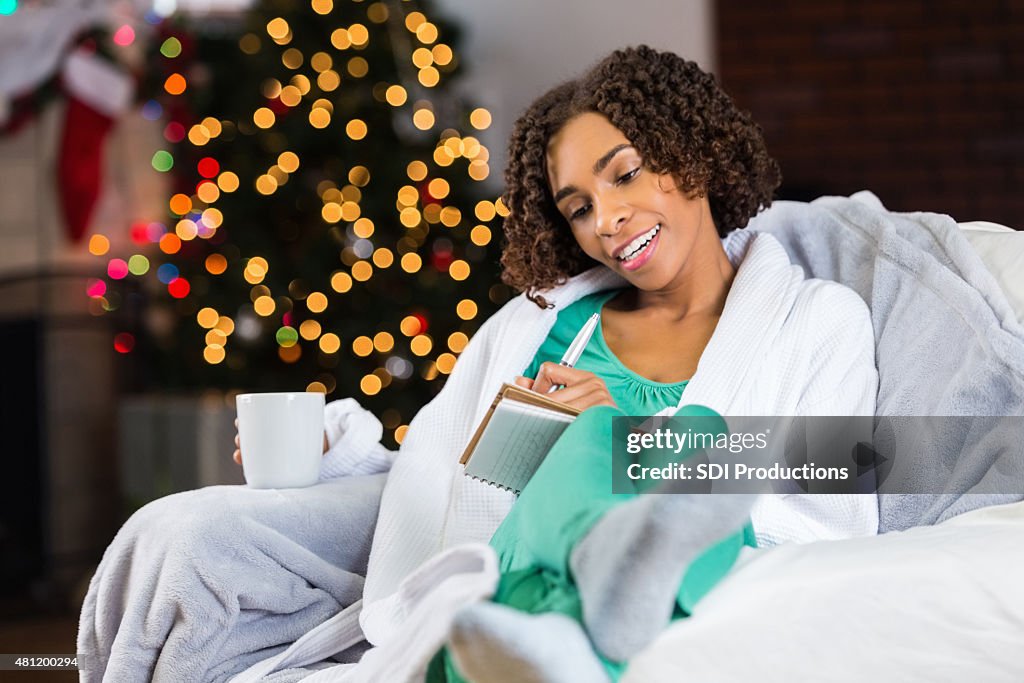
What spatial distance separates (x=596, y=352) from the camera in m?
1.39

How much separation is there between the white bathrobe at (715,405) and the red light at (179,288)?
6.66ft

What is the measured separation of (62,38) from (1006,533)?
3.41 m

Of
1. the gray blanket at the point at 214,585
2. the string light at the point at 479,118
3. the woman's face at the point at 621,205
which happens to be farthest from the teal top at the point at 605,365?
the string light at the point at 479,118

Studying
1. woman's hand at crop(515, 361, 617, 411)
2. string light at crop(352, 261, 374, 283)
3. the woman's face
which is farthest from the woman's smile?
string light at crop(352, 261, 374, 283)

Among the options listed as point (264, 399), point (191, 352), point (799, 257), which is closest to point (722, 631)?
point (264, 399)

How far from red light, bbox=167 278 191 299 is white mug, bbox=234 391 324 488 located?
7.04 feet

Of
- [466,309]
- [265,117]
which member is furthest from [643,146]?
[265,117]

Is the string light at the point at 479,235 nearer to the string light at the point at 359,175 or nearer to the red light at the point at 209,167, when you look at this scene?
the string light at the point at 359,175

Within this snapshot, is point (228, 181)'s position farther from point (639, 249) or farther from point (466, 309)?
point (639, 249)

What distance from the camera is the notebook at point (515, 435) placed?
0.96m

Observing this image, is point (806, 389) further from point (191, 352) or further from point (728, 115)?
point (191, 352)

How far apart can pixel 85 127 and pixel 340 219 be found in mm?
1069

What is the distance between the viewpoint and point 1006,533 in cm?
81

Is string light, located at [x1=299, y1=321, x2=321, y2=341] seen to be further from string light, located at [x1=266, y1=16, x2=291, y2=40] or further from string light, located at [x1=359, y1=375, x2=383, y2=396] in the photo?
string light, located at [x1=266, y1=16, x2=291, y2=40]
